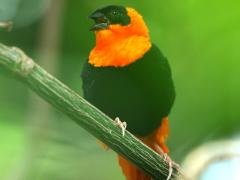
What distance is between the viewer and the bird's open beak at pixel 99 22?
2.16ft

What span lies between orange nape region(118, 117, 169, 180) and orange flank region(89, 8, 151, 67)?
97 millimetres

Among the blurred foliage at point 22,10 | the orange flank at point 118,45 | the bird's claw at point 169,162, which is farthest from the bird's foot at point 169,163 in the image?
the blurred foliage at point 22,10

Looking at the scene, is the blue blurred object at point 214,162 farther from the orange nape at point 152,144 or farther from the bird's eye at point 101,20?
the bird's eye at point 101,20

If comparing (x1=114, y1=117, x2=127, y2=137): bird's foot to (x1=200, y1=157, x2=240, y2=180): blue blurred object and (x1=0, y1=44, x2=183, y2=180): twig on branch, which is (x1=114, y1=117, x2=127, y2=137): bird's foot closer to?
(x1=0, y1=44, x2=183, y2=180): twig on branch

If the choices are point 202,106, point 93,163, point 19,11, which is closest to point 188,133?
point 202,106

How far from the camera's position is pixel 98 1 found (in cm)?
69

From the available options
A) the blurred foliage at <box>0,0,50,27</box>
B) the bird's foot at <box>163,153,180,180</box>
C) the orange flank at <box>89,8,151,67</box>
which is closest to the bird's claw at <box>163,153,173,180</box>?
the bird's foot at <box>163,153,180,180</box>

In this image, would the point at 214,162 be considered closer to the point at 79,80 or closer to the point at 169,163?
the point at 169,163

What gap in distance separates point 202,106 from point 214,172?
9 centimetres

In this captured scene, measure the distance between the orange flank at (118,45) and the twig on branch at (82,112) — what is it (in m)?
0.08

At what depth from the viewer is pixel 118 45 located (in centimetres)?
Answer: 66

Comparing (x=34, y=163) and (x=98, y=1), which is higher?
(x=98, y=1)

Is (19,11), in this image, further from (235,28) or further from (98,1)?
(235,28)

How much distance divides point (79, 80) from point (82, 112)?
92 millimetres
